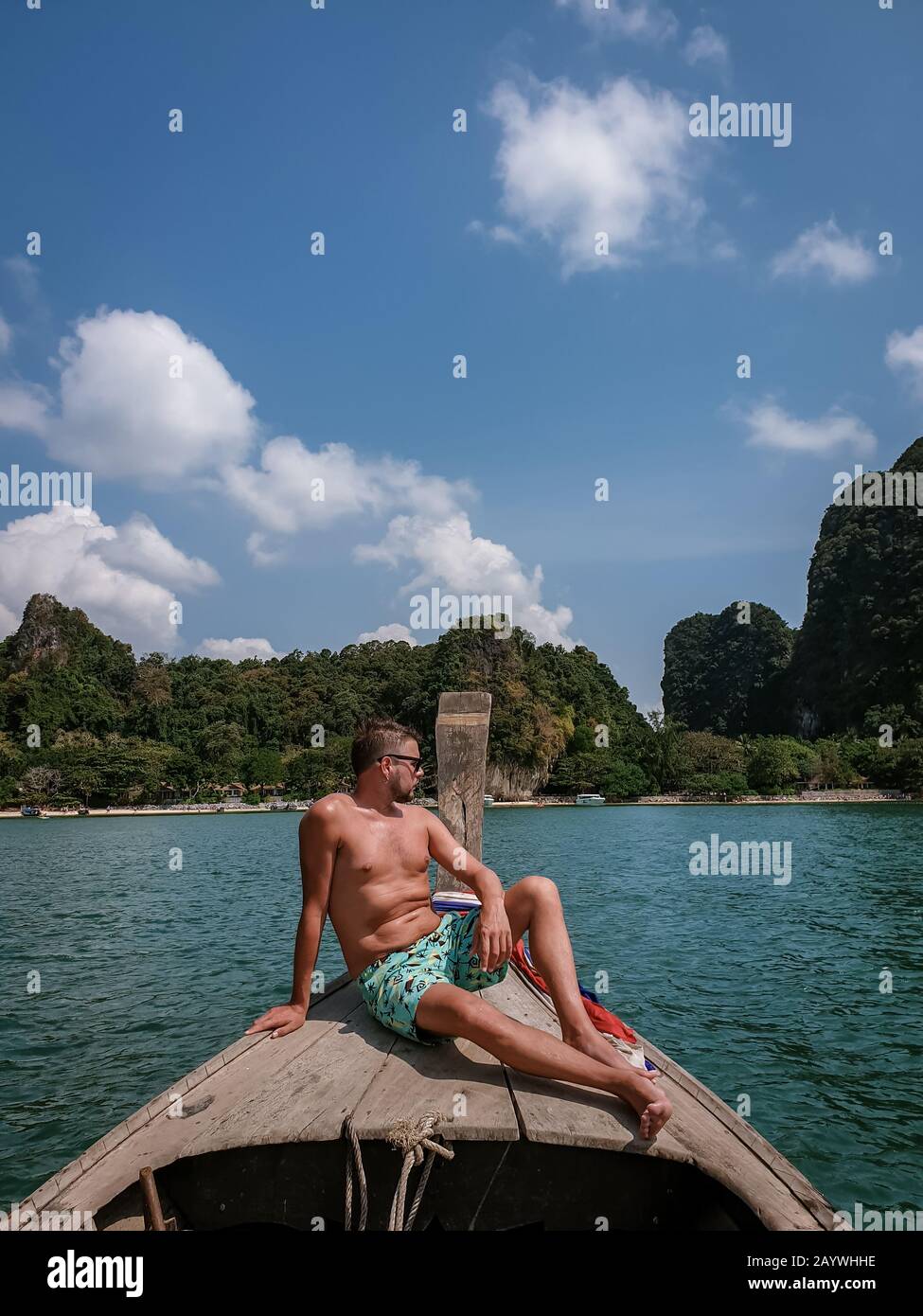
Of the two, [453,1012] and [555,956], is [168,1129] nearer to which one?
[453,1012]

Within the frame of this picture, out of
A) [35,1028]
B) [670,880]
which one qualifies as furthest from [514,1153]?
[670,880]

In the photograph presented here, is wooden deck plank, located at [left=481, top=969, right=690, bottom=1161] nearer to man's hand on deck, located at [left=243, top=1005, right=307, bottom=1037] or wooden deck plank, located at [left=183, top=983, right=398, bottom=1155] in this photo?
wooden deck plank, located at [left=183, top=983, right=398, bottom=1155]

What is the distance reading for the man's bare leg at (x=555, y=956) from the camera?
3.27 metres


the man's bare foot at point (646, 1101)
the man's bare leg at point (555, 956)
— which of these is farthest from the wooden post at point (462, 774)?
the man's bare foot at point (646, 1101)

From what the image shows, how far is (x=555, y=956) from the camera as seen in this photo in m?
3.43

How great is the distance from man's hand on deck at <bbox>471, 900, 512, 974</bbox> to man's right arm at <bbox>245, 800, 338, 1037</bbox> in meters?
0.77

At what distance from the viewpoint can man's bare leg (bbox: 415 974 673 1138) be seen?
112 inches

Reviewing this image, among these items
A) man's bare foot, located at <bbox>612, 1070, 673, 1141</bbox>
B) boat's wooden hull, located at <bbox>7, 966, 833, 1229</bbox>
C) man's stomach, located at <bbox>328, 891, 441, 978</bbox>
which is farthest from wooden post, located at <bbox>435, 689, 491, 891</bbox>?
man's bare foot, located at <bbox>612, 1070, 673, 1141</bbox>

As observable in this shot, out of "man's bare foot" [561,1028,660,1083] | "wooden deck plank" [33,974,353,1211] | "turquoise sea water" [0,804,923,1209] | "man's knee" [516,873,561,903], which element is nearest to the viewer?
"wooden deck plank" [33,974,353,1211]
